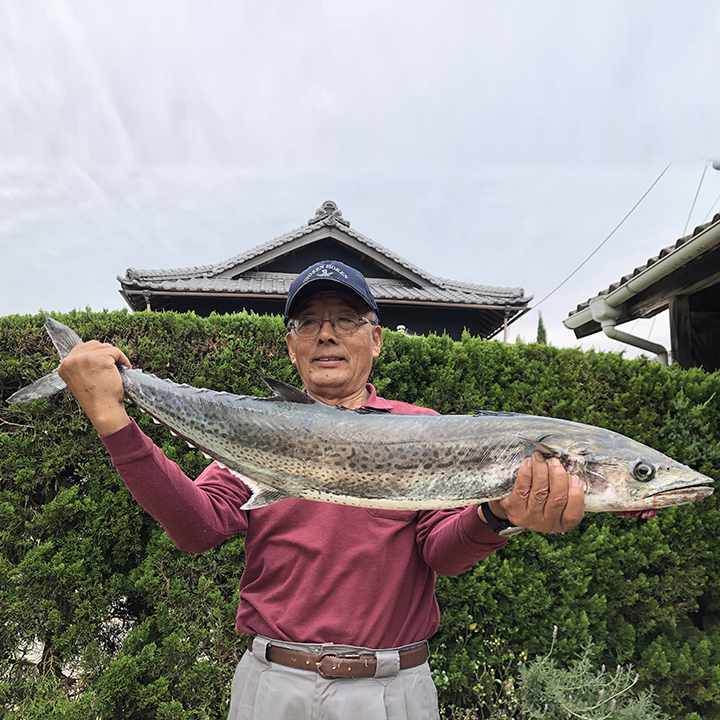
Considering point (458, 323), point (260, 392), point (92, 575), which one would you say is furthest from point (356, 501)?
point (458, 323)

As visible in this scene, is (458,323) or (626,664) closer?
(626,664)

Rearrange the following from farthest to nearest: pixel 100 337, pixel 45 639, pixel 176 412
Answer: pixel 100 337
pixel 45 639
pixel 176 412

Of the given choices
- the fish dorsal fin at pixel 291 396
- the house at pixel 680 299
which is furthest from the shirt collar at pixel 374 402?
the house at pixel 680 299

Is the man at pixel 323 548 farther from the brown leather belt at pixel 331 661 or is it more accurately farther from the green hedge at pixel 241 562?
the green hedge at pixel 241 562

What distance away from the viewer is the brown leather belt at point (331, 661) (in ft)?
6.77

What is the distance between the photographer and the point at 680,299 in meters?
7.55

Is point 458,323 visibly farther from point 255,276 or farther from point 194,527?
point 194,527

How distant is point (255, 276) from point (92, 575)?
30.1 ft

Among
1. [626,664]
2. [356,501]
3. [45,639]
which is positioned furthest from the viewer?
[626,664]

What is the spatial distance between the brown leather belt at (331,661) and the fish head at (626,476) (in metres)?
1.09

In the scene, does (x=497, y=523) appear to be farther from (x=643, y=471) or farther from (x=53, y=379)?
(x=53, y=379)

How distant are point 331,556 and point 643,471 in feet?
4.29

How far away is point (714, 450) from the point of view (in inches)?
198

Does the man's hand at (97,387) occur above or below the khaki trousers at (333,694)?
above
